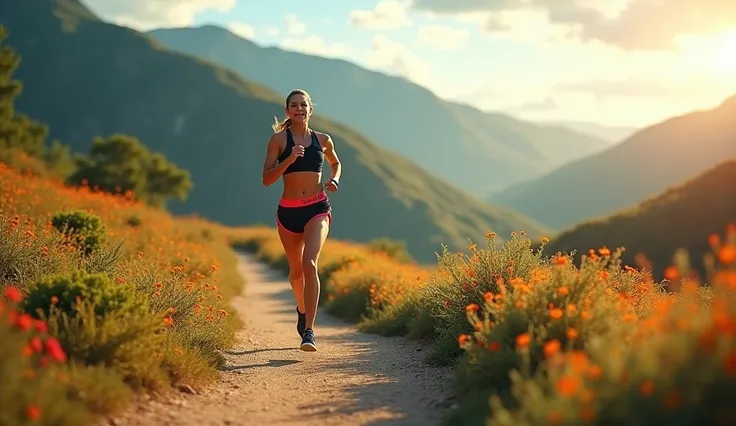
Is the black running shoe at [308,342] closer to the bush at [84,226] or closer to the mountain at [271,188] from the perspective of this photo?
the bush at [84,226]

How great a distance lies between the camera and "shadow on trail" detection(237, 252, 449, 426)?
515cm

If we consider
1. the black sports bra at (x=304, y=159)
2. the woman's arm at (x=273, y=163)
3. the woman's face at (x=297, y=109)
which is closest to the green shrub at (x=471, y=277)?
the black sports bra at (x=304, y=159)

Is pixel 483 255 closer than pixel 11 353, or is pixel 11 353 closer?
pixel 11 353

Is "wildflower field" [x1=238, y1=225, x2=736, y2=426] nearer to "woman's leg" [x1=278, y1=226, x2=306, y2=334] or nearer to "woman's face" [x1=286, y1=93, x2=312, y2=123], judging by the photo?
"woman's leg" [x1=278, y1=226, x2=306, y2=334]

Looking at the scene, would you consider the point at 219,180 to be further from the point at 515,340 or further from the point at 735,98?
the point at 515,340

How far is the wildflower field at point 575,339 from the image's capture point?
2.82 m

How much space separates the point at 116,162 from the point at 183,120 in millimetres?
159036

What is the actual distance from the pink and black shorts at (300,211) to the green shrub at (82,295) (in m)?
2.39

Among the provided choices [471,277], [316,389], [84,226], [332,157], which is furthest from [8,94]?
[316,389]

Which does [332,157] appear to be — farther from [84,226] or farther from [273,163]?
[84,226]

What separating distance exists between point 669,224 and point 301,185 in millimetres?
19834

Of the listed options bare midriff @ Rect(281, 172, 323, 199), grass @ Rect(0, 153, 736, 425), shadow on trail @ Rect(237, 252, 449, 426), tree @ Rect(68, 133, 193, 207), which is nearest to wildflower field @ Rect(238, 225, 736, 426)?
grass @ Rect(0, 153, 736, 425)

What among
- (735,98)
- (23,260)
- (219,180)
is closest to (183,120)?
(219,180)

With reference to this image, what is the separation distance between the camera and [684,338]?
117 inches
